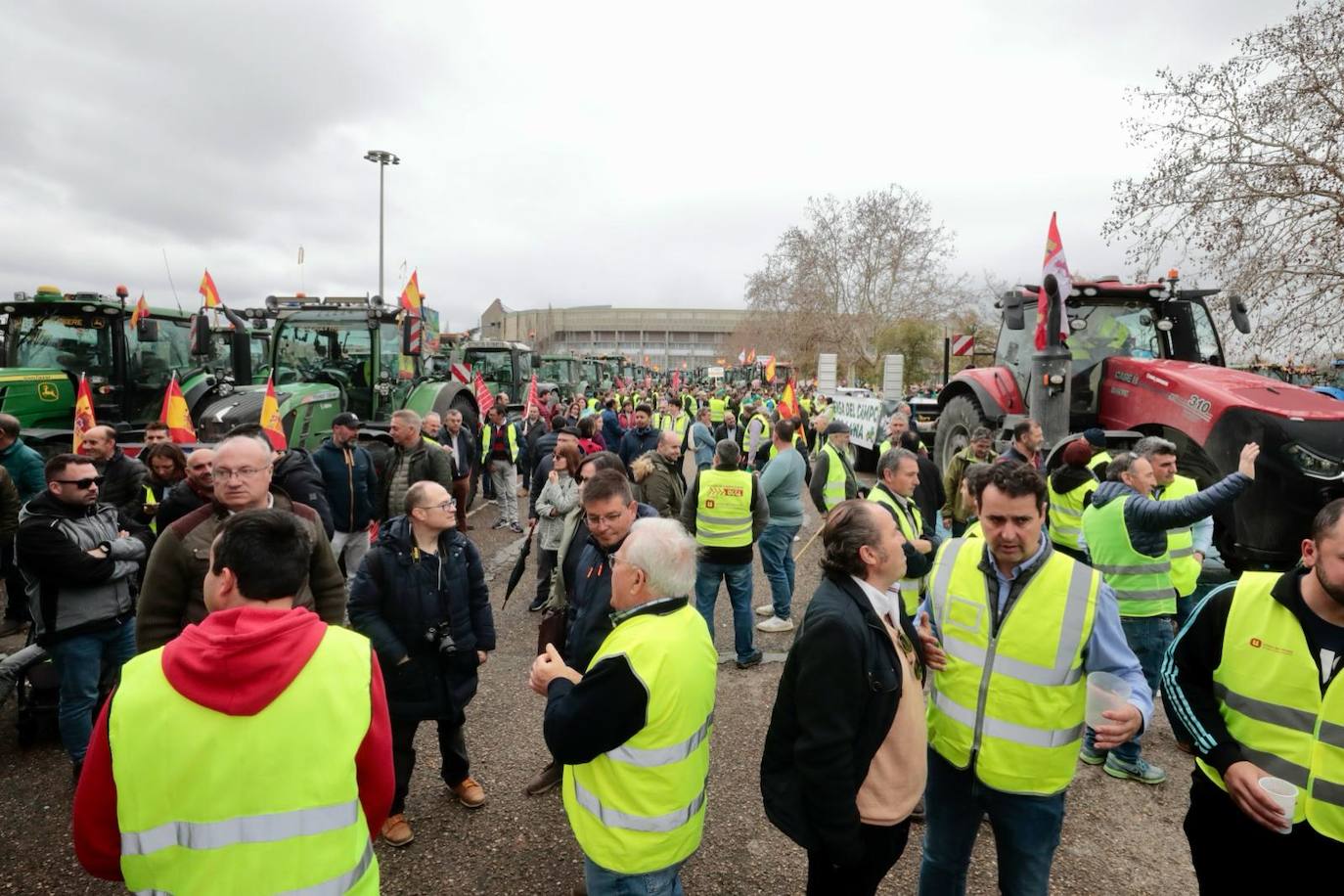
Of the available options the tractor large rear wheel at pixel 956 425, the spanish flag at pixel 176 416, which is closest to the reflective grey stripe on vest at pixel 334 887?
the spanish flag at pixel 176 416

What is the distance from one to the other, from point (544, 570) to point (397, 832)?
10.2 ft

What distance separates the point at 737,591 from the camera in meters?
5.06

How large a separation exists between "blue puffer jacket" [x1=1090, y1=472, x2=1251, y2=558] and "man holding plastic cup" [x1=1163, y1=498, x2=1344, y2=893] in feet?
4.98

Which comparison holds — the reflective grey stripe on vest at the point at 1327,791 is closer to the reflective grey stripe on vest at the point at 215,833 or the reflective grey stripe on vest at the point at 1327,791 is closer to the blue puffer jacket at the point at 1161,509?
the blue puffer jacket at the point at 1161,509

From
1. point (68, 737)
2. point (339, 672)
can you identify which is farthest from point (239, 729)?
point (68, 737)

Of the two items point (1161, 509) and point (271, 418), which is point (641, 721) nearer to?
point (1161, 509)

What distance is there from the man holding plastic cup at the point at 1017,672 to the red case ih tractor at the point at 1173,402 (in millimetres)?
3111

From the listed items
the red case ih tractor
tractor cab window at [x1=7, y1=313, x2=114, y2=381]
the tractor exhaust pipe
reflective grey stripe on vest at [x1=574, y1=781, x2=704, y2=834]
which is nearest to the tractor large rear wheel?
the red case ih tractor

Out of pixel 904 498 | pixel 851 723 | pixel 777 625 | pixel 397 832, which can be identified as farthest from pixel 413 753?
pixel 777 625

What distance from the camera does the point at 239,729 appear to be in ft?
4.59

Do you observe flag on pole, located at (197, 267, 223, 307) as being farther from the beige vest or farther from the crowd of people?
the beige vest

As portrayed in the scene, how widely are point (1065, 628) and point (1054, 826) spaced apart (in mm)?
672

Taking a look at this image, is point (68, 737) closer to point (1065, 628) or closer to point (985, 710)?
point (985, 710)

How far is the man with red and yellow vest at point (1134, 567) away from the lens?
3.65 meters
